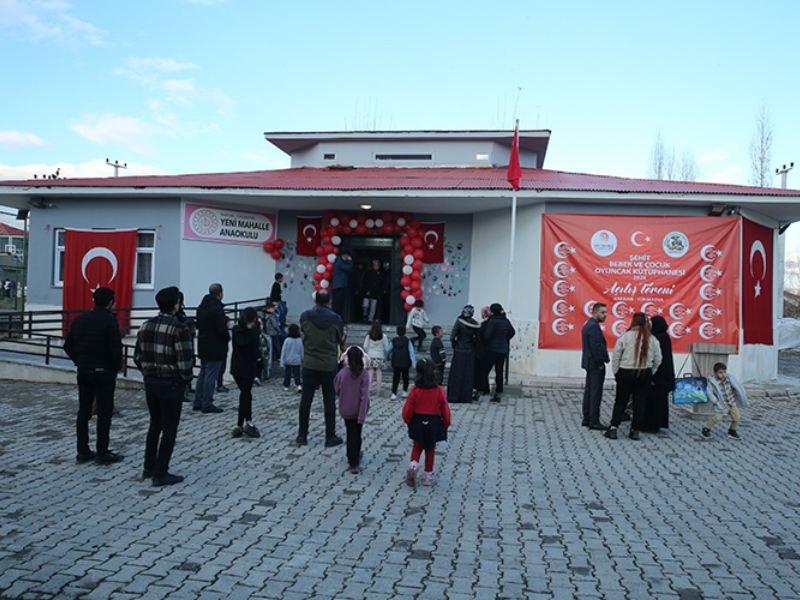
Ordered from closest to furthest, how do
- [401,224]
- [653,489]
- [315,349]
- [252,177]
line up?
1. [653,489]
2. [315,349]
3. [401,224]
4. [252,177]

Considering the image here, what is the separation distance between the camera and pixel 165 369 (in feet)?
19.9

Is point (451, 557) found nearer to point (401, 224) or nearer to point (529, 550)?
point (529, 550)

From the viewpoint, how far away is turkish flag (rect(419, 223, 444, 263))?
17.4 metres

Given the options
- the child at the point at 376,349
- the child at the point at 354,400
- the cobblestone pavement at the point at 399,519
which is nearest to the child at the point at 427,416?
the cobblestone pavement at the point at 399,519

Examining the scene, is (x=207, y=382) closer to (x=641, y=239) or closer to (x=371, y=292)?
(x=371, y=292)

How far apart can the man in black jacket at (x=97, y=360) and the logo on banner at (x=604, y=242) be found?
35.0 feet

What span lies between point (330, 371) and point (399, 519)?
94.1 inches

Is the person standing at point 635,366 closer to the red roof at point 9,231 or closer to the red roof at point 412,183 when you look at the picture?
the red roof at point 412,183

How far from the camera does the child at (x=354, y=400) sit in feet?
22.0

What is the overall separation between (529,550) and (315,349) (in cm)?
351

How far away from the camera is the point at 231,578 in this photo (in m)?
4.24

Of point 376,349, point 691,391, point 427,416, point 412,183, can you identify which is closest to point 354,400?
point 427,416

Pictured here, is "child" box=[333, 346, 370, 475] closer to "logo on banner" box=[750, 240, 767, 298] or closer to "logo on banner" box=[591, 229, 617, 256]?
"logo on banner" box=[591, 229, 617, 256]

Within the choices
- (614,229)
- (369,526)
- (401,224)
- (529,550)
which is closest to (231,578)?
(369,526)
